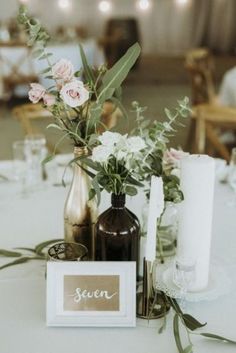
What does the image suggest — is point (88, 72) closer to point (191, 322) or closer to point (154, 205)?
point (154, 205)

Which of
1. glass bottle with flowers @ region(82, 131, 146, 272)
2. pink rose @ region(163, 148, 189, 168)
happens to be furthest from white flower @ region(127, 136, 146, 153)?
pink rose @ region(163, 148, 189, 168)

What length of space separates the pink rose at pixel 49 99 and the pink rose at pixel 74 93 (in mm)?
49

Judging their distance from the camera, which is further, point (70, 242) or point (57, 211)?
point (57, 211)

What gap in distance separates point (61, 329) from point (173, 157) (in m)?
0.48

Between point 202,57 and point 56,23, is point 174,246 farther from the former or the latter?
point 56,23

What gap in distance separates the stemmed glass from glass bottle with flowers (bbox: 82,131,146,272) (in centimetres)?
11

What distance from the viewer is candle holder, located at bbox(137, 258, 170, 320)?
111cm

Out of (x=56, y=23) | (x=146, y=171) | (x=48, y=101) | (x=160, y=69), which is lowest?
(x=160, y=69)

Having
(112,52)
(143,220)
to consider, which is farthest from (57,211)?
(112,52)

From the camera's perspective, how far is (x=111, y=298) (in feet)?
3.52

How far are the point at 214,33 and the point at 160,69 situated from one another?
161 cm

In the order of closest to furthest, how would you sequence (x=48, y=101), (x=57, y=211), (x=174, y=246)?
(x=48, y=101), (x=174, y=246), (x=57, y=211)

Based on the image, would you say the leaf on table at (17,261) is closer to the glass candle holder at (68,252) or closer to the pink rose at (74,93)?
the glass candle holder at (68,252)

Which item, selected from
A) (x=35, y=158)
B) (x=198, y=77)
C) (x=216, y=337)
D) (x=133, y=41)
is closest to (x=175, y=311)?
(x=216, y=337)
